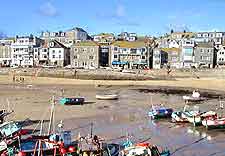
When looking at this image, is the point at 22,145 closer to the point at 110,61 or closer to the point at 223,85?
the point at 223,85

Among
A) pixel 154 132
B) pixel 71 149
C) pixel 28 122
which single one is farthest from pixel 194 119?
pixel 71 149

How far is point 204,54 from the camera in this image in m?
111

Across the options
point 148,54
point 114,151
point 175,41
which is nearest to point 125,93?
point 114,151

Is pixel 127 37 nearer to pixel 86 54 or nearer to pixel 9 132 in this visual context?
pixel 86 54

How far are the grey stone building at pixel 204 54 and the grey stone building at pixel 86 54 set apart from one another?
81.5 ft

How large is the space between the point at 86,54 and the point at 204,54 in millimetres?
29363

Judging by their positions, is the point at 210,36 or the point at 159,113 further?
the point at 210,36

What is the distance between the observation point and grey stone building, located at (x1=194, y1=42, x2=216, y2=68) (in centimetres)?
11038

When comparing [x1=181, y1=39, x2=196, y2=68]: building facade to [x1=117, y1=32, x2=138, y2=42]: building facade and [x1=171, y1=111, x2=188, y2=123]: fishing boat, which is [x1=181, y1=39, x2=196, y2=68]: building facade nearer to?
[x1=117, y1=32, x2=138, y2=42]: building facade

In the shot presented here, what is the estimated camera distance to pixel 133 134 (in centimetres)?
2877

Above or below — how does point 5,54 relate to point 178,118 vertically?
above

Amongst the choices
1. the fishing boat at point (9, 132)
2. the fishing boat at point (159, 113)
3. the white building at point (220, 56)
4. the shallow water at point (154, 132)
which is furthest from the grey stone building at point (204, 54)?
the fishing boat at point (9, 132)

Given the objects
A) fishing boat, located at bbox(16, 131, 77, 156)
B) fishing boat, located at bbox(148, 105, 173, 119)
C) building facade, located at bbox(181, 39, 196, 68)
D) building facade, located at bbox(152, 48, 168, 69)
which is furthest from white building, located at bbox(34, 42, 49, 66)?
fishing boat, located at bbox(16, 131, 77, 156)

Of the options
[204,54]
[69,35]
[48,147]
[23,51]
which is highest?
[69,35]
